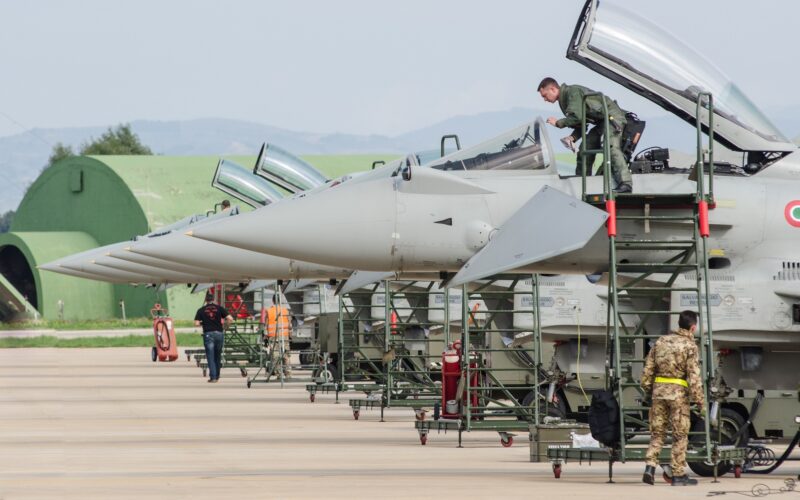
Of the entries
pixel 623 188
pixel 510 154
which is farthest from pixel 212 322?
pixel 623 188

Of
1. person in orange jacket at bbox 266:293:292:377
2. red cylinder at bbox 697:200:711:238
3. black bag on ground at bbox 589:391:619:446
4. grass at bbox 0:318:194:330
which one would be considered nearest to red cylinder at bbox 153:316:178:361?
person in orange jacket at bbox 266:293:292:377

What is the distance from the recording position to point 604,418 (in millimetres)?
12609

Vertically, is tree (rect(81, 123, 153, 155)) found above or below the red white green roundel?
above

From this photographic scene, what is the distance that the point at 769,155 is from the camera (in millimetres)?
14758

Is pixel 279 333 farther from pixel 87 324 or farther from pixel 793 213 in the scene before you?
pixel 87 324

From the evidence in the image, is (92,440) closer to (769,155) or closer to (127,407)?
(127,407)

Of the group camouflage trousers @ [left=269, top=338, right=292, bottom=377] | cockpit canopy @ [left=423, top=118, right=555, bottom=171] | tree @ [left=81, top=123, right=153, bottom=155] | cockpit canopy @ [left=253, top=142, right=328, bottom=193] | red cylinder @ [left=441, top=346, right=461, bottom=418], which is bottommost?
red cylinder @ [left=441, top=346, right=461, bottom=418]

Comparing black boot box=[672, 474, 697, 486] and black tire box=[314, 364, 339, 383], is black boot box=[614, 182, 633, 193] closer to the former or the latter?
black boot box=[672, 474, 697, 486]

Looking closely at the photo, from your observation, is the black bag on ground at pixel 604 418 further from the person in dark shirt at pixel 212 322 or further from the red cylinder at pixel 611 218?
the person in dark shirt at pixel 212 322

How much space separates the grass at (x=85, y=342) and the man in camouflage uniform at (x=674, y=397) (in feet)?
121

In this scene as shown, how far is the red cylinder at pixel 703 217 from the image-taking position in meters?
13.3

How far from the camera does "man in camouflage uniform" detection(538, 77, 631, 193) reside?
1393 centimetres

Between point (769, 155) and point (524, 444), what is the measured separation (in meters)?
4.36

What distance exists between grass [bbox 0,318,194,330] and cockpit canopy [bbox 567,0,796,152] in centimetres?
4519
